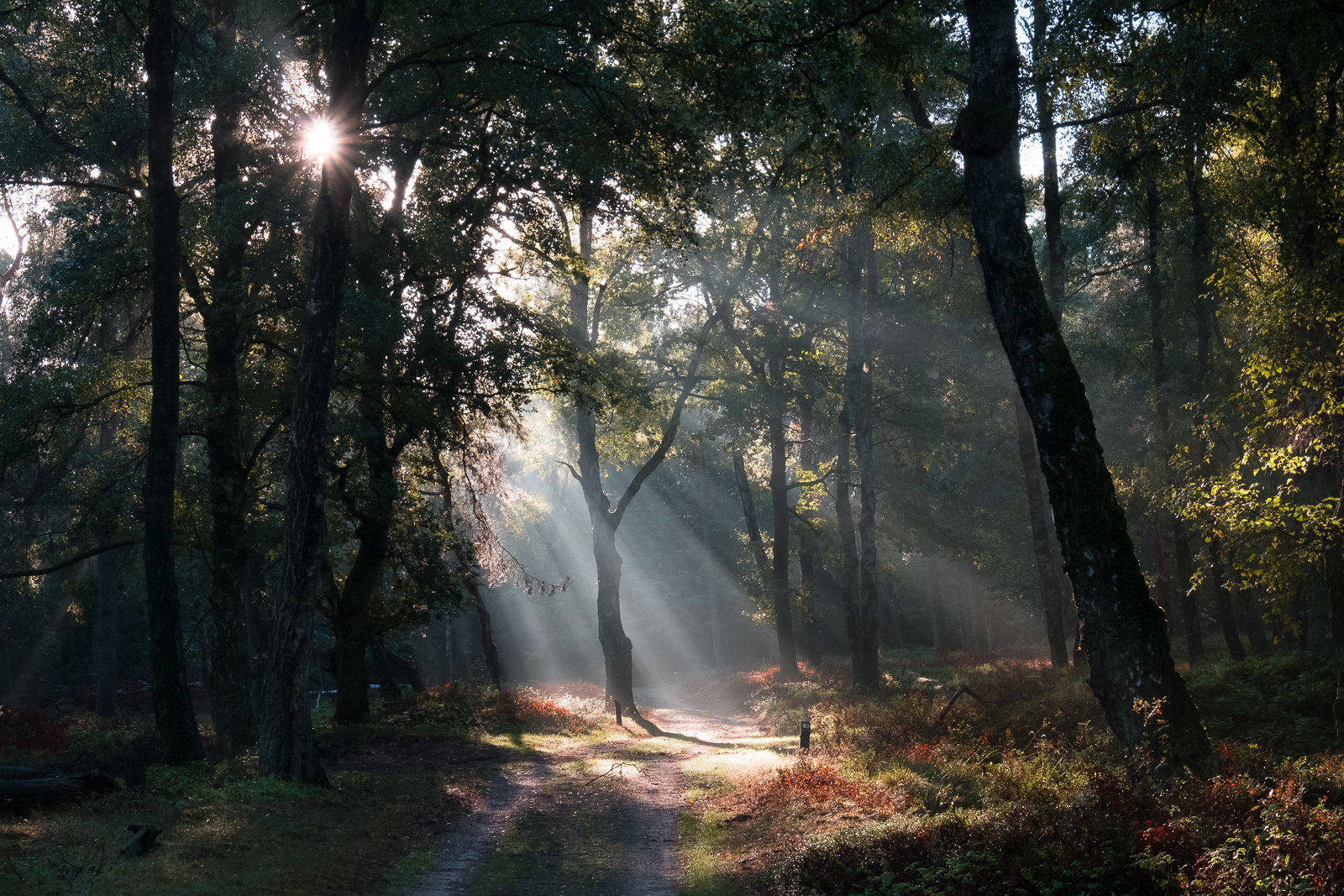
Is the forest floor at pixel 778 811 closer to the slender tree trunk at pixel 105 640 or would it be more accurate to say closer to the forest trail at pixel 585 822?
the forest trail at pixel 585 822

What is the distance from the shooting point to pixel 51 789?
9.80 meters

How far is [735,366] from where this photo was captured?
28312 millimetres

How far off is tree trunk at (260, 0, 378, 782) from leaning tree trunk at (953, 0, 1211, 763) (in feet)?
26.4

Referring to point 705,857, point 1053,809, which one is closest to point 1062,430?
point 1053,809

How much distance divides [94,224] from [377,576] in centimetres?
927

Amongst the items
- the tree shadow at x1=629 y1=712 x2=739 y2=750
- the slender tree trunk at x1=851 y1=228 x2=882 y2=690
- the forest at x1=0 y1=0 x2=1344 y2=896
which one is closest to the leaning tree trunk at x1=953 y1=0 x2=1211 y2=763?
the forest at x1=0 y1=0 x2=1344 y2=896

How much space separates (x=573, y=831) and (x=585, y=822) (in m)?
0.51

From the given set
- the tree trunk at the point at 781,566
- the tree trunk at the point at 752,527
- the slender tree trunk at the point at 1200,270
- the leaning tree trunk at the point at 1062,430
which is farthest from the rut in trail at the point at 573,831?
the tree trunk at the point at 752,527

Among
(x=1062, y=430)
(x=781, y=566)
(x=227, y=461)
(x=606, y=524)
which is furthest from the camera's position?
(x=781, y=566)

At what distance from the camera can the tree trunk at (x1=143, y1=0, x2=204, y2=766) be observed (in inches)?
488

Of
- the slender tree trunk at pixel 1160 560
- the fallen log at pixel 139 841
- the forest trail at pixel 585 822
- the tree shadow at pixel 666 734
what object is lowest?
the tree shadow at pixel 666 734

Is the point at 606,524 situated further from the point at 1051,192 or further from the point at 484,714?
the point at 1051,192

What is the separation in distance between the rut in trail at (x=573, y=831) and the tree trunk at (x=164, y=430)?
475 cm

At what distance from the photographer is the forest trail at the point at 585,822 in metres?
8.34
